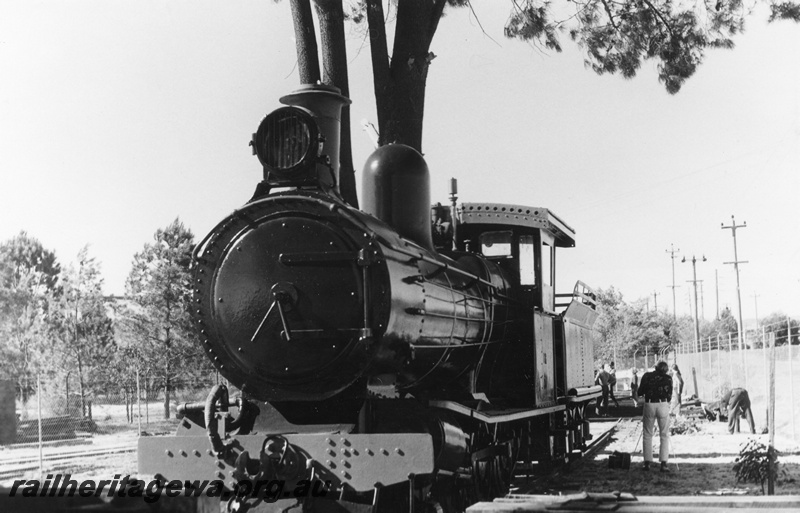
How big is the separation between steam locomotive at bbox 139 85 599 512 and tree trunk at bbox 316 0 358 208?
3.28 metres

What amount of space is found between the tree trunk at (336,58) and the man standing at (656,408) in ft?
15.1

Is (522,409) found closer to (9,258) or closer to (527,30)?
(527,30)

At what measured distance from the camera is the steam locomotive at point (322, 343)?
5.29 metres

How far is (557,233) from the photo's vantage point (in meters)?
10.2

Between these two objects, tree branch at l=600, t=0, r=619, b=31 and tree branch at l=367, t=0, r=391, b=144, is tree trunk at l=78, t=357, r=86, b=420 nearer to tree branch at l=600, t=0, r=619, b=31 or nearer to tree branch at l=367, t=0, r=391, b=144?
tree branch at l=367, t=0, r=391, b=144

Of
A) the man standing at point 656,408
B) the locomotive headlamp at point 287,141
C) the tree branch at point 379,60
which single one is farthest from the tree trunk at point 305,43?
the man standing at point 656,408

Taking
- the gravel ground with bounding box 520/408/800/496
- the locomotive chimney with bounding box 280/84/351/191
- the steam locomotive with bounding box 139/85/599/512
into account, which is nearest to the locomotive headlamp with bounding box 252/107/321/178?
the steam locomotive with bounding box 139/85/599/512

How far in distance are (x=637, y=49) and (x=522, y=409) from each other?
6.81 meters

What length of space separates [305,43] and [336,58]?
21.0 inches

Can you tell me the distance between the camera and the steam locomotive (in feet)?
17.4

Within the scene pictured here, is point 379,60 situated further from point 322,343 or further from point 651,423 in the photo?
point 322,343

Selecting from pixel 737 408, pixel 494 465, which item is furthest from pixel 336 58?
pixel 737 408

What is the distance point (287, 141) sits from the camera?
5.97 meters

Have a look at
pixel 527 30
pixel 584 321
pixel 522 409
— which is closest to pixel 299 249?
pixel 522 409
